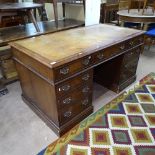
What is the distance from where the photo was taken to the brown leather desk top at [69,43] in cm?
123

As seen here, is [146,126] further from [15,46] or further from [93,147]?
[15,46]

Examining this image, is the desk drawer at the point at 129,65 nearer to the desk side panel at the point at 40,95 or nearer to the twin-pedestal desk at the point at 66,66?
the twin-pedestal desk at the point at 66,66

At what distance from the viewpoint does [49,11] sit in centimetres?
340

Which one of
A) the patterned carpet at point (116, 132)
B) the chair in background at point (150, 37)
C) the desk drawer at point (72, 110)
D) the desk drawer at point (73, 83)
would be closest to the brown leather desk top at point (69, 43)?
the desk drawer at point (73, 83)

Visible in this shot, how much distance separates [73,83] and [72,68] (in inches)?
5.9

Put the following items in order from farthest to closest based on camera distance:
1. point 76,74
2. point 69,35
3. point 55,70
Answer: point 69,35 → point 76,74 → point 55,70

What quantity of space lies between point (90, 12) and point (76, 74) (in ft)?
4.59

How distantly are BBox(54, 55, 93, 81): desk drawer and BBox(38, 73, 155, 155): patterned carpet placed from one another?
61 centimetres

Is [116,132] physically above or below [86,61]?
below

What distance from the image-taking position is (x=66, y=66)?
1.22m

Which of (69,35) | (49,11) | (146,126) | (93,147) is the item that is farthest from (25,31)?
(146,126)

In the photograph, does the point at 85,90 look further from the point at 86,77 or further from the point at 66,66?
the point at 66,66

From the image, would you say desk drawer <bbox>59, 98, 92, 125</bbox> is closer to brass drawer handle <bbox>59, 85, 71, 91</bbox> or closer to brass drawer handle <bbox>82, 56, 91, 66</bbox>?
brass drawer handle <bbox>59, 85, 71, 91</bbox>

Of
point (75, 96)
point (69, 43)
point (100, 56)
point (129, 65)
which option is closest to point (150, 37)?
point (129, 65)
